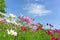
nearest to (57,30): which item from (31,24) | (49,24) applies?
(49,24)

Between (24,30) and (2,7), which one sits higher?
(24,30)

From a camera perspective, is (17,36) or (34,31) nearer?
(17,36)

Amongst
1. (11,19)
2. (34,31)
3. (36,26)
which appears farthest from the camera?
(11,19)

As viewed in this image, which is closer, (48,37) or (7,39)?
(7,39)

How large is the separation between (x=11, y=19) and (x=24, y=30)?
114 inches

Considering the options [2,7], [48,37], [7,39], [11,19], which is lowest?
[2,7]

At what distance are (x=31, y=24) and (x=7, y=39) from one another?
2.91 metres

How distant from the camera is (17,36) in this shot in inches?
247

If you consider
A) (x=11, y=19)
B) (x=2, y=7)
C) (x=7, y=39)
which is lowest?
(x=2, y=7)

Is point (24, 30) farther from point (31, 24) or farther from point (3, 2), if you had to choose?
point (3, 2)

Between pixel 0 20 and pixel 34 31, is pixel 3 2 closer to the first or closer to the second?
pixel 0 20

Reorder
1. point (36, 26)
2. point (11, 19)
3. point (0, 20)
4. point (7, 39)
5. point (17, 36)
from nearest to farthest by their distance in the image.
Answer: point (7, 39)
point (17, 36)
point (36, 26)
point (0, 20)
point (11, 19)

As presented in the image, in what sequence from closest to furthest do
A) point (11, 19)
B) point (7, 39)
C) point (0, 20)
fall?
point (7, 39)
point (0, 20)
point (11, 19)

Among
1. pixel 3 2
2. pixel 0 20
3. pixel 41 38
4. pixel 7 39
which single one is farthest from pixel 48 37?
pixel 3 2
